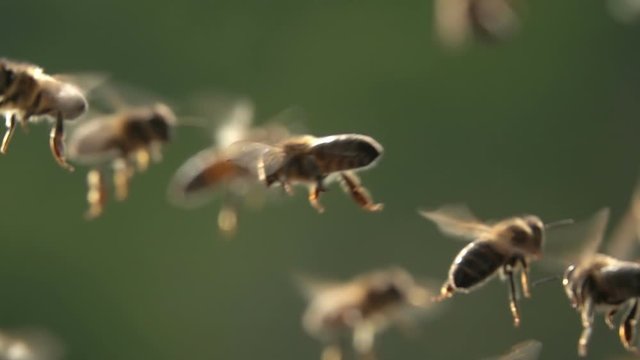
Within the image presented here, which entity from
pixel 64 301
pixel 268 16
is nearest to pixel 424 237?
pixel 268 16

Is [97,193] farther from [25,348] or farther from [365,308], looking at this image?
[365,308]

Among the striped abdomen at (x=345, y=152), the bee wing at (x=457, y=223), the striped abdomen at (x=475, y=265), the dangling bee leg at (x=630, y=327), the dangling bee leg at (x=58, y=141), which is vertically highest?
the dangling bee leg at (x=58, y=141)

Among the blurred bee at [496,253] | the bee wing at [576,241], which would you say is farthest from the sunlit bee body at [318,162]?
the bee wing at [576,241]

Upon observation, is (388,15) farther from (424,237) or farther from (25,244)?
(25,244)

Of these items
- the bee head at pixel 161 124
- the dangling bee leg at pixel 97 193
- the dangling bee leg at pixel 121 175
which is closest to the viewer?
the dangling bee leg at pixel 97 193

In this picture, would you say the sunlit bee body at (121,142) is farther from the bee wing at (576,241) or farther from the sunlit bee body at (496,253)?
the bee wing at (576,241)

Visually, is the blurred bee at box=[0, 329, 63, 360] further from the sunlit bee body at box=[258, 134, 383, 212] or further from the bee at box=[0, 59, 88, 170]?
the sunlit bee body at box=[258, 134, 383, 212]
